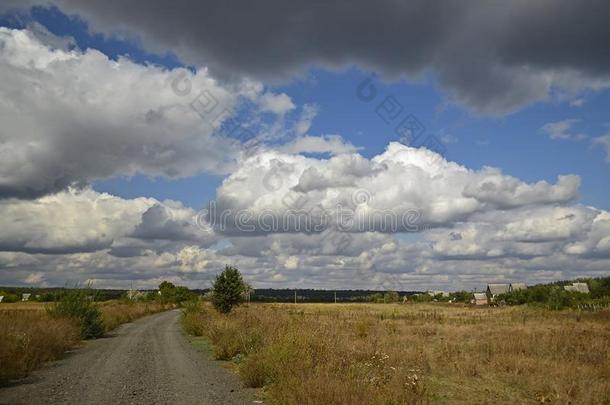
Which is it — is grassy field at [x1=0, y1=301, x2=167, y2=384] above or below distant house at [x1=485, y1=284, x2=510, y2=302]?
below

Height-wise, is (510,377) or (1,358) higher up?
(1,358)

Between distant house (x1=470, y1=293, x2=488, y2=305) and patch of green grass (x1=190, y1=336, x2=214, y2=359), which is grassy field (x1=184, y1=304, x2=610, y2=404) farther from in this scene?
distant house (x1=470, y1=293, x2=488, y2=305)

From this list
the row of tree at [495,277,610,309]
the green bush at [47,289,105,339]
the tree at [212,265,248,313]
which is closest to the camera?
the green bush at [47,289,105,339]

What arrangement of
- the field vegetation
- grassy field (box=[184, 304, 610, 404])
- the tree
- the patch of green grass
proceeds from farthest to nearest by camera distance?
1. the tree
2. the patch of green grass
3. the field vegetation
4. grassy field (box=[184, 304, 610, 404])

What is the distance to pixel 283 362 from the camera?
13.0 meters

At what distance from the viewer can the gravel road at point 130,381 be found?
1123 cm

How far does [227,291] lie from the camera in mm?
45344

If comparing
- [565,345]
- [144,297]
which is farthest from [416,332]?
[144,297]

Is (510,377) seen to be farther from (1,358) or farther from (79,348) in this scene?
(79,348)

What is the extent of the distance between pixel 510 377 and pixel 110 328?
28.1 metres

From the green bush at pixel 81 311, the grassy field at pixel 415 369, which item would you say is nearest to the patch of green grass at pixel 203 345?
the grassy field at pixel 415 369

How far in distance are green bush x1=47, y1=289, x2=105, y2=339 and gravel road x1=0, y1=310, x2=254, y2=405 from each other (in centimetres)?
602

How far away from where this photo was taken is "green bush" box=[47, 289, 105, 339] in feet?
85.7

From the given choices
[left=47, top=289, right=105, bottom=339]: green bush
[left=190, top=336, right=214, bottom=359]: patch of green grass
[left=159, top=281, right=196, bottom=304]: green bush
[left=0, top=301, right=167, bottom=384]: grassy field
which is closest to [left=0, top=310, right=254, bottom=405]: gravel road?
[left=0, top=301, right=167, bottom=384]: grassy field
